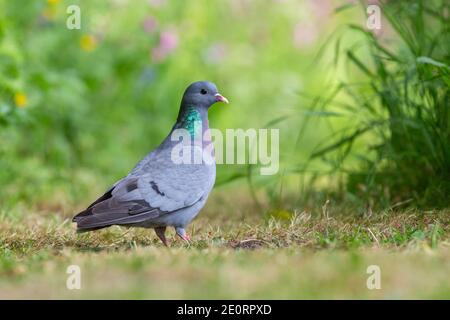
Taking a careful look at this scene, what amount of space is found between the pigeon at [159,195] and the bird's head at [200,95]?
0.14 metres

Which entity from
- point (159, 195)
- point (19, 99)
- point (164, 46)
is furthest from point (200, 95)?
point (164, 46)

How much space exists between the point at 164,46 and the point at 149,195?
3903mm

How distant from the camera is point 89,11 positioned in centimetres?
720

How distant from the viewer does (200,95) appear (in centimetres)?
455

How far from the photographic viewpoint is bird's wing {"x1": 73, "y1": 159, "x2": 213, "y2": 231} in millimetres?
4039

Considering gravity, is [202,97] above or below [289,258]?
above

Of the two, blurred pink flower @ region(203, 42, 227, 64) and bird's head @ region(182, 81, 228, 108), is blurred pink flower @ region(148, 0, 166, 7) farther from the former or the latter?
Answer: bird's head @ region(182, 81, 228, 108)

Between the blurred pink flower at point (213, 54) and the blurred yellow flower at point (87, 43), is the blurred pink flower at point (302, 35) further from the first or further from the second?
the blurred yellow flower at point (87, 43)

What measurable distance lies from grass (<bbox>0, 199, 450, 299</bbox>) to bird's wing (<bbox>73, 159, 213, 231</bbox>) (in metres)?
0.16

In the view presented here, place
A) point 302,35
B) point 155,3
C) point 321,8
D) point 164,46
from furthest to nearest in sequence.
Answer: point 321,8 → point 302,35 → point 155,3 → point 164,46

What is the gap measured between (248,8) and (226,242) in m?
6.07

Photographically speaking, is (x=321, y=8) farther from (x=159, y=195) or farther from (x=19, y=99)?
(x=159, y=195)
